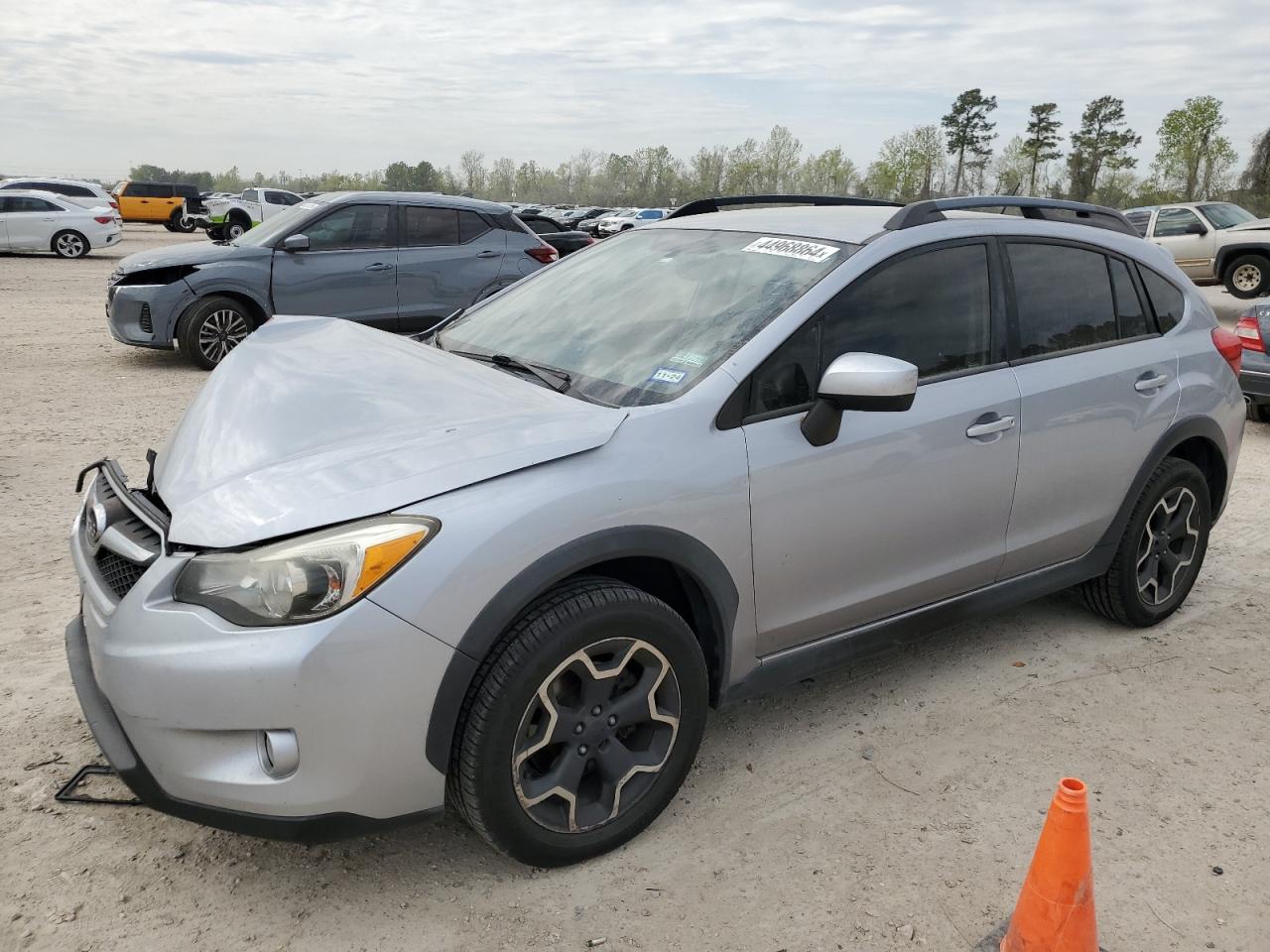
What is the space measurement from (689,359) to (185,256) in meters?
7.72

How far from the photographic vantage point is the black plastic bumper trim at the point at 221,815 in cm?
229

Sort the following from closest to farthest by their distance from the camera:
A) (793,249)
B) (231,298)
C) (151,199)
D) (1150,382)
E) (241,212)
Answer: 1. (793,249)
2. (1150,382)
3. (231,298)
4. (241,212)
5. (151,199)

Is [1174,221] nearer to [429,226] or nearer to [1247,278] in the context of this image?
[1247,278]

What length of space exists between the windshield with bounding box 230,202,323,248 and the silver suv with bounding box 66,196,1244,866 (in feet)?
20.5

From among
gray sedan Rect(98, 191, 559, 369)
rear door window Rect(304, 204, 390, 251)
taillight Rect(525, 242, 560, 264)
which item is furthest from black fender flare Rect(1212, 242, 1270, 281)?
rear door window Rect(304, 204, 390, 251)

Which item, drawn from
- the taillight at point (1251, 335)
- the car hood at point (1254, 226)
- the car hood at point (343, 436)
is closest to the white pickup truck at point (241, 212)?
the car hood at point (1254, 226)

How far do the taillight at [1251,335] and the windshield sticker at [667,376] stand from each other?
6.61 m

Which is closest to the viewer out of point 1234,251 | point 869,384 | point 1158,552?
point 869,384

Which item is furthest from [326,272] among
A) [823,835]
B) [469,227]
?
[823,835]

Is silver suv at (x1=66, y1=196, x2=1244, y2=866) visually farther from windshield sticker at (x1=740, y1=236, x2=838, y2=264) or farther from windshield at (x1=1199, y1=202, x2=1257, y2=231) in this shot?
windshield at (x1=1199, y1=202, x2=1257, y2=231)

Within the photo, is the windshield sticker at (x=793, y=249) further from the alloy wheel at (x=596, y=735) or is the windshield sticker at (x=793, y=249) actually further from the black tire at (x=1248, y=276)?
the black tire at (x=1248, y=276)

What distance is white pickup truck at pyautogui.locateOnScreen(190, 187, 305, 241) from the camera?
108ft

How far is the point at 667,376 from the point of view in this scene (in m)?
2.95

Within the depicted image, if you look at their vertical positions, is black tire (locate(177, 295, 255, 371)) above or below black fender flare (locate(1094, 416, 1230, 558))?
below
